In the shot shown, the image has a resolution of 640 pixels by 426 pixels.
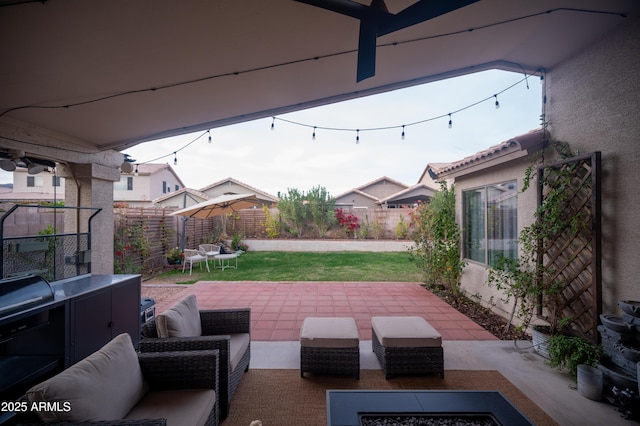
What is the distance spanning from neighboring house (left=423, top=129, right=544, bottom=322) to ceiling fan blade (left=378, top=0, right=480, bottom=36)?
276cm

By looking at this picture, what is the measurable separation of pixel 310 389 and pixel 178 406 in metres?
1.32

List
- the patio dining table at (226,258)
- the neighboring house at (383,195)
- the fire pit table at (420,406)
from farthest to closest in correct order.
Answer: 1. the neighboring house at (383,195)
2. the patio dining table at (226,258)
3. the fire pit table at (420,406)

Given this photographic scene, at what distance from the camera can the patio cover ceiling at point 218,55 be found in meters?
2.22

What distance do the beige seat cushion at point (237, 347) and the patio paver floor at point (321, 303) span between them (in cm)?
98

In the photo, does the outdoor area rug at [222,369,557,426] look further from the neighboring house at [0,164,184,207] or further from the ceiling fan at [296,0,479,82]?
the neighboring house at [0,164,184,207]

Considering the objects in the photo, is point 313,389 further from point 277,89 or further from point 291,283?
point 291,283

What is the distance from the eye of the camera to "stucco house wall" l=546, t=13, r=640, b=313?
294 centimetres

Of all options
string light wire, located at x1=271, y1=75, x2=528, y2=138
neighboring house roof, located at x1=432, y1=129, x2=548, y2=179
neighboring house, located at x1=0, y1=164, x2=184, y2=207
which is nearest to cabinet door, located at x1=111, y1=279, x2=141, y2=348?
string light wire, located at x1=271, y1=75, x2=528, y2=138

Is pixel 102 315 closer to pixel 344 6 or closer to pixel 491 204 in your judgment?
pixel 344 6

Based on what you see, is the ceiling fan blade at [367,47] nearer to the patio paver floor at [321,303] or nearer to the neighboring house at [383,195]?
the patio paver floor at [321,303]

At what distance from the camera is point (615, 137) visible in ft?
10.2

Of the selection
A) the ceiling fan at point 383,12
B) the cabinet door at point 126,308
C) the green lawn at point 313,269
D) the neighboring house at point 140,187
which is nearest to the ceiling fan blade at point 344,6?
the ceiling fan at point 383,12

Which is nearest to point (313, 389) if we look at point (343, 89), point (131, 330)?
point (131, 330)

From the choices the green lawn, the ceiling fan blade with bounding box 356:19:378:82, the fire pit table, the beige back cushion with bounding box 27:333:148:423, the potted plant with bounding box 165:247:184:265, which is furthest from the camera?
the potted plant with bounding box 165:247:184:265
